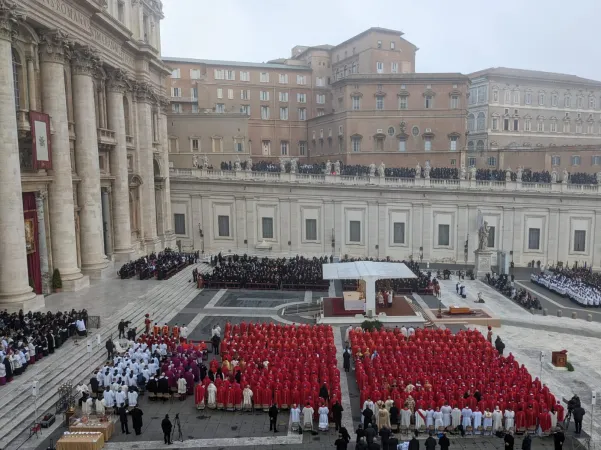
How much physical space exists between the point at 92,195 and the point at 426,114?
38828mm

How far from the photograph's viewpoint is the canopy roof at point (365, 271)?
29.3m

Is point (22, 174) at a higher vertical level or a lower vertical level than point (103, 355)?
higher

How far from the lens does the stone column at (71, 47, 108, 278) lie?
110ft

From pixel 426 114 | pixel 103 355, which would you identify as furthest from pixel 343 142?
pixel 103 355

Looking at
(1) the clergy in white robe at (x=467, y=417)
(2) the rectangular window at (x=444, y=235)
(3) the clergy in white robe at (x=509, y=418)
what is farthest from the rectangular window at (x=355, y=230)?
(3) the clergy in white robe at (x=509, y=418)

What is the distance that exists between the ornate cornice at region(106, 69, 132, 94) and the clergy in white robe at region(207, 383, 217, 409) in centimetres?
2810

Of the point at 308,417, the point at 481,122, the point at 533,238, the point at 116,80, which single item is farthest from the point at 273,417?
the point at 481,122

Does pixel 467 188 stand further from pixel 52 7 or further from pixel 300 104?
pixel 52 7

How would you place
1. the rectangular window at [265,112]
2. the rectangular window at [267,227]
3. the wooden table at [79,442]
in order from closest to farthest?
the wooden table at [79,442]
the rectangular window at [267,227]
the rectangular window at [265,112]

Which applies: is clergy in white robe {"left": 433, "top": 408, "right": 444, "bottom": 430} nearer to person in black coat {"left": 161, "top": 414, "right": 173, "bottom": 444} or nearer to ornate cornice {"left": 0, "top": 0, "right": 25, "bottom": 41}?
person in black coat {"left": 161, "top": 414, "right": 173, "bottom": 444}

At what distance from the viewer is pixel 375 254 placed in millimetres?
49469

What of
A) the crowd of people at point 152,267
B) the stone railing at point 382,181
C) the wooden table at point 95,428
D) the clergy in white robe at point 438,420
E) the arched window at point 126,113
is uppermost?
the arched window at point 126,113

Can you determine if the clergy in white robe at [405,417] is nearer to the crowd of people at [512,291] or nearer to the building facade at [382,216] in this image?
the crowd of people at [512,291]

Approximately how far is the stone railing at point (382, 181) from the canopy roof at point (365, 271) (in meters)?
17.9
